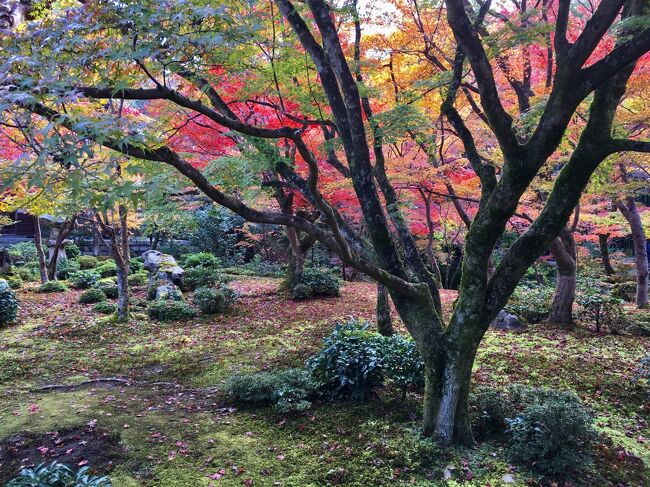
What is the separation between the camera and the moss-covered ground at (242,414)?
154 inches

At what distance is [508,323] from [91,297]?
11278 millimetres

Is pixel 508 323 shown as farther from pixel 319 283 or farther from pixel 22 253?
pixel 22 253

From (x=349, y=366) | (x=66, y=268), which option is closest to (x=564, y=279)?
(x=349, y=366)

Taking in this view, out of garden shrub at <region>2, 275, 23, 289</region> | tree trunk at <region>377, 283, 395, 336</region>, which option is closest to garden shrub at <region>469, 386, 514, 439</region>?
tree trunk at <region>377, 283, 395, 336</region>

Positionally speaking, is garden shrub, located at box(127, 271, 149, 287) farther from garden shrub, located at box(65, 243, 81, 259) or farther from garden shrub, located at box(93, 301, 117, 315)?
garden shrub, located at box(65, 243, 81, 259)

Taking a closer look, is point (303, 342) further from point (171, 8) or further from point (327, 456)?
point (171, 8)

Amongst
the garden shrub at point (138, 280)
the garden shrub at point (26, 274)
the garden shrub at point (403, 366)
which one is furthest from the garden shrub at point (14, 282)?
the garden shrub at point (403, 366)

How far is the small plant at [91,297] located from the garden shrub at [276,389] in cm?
863

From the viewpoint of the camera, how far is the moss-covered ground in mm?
3906

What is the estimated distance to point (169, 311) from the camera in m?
10.3

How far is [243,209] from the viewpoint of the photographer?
134 inches

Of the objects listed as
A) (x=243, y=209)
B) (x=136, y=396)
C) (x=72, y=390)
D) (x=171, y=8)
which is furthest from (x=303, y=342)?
(x=171, y=8)

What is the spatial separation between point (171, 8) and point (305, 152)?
1470mm

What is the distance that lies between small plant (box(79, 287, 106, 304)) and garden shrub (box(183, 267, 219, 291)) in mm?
2587
